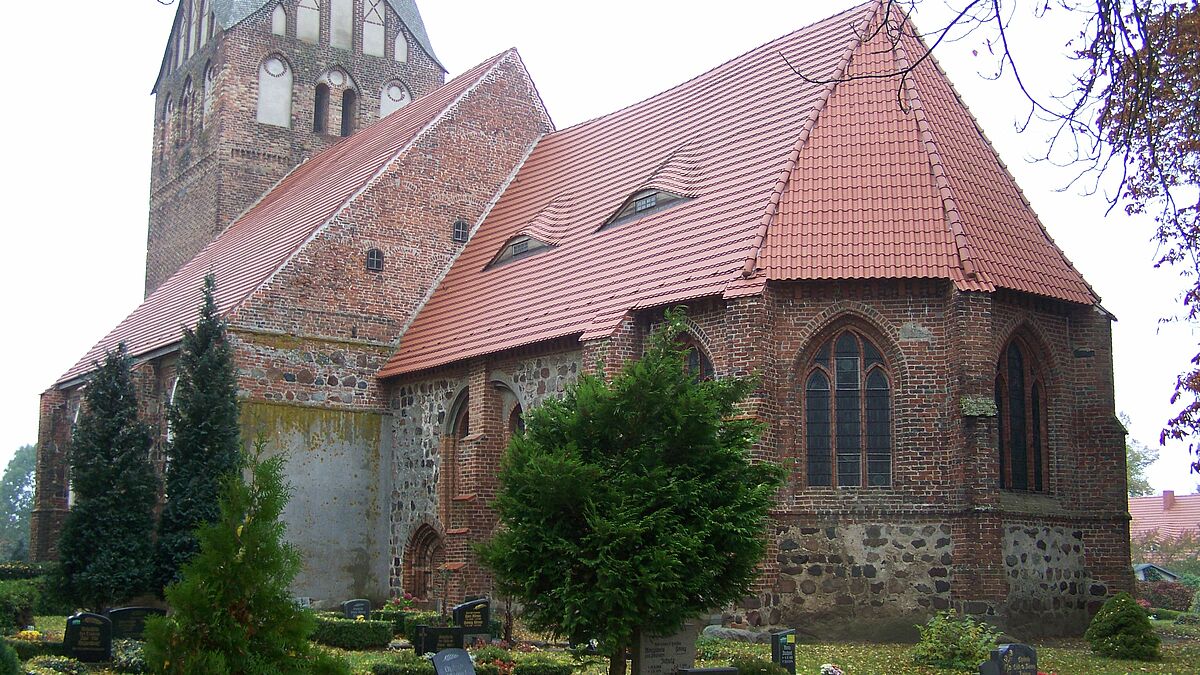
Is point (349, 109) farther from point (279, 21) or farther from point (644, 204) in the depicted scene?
point (644, 204)

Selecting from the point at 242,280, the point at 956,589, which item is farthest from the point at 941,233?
the point at 242,280

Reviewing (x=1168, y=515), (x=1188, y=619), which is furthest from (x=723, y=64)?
(x=1168, y=515)

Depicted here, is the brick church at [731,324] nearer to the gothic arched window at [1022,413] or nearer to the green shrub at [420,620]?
the gothic arched window at [1022,413]

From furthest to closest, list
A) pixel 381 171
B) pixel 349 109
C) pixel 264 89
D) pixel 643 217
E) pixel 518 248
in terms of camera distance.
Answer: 1. pixel 349 109
2. pixel 264 89
3. pixel 381 171
4. pixel 518 248
5. pixel 643 217

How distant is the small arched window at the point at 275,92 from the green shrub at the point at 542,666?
2080 centimetres

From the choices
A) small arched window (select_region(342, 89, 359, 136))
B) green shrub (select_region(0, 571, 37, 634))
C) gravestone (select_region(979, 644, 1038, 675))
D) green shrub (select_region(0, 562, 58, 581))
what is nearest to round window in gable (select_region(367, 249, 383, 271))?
green shrub (select_region(0, 571, 37, 634))

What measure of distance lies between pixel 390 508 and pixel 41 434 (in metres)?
11.1

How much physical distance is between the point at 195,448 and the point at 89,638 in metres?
6.89

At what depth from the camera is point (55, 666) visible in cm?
1426

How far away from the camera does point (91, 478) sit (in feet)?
75.2

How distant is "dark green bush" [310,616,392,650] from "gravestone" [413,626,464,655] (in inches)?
81.3

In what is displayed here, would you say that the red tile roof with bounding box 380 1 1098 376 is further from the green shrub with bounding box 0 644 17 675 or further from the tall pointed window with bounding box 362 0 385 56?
the tall pointed window with bounding box 362 0 385 56

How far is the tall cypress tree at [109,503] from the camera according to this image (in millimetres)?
22203

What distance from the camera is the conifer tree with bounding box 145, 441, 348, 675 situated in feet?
32.5
